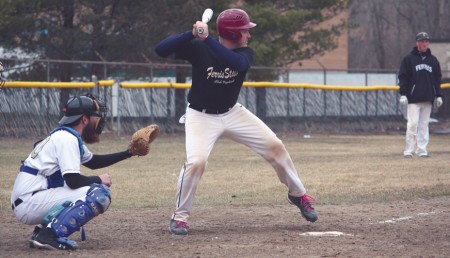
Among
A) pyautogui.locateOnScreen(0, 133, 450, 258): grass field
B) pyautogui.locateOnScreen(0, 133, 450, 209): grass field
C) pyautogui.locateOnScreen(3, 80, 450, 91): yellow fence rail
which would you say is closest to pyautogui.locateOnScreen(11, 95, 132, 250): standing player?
pyautogui.locateOnScreen(0, 133, 450, 258): grass field

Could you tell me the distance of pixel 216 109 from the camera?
8.70 meters

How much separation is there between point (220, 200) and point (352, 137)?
15316 mm

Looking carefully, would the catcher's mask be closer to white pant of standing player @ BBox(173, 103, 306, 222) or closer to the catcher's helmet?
white pant of standing player @ BBox(173, 103, 306, 222)

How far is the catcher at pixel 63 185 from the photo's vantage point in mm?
7180

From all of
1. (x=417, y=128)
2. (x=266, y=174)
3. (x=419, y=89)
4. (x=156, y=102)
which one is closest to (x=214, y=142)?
(x=266, y=174)

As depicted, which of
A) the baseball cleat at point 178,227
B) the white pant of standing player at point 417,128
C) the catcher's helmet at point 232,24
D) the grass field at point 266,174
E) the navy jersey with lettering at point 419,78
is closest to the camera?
the baseball cleat at point 178,227

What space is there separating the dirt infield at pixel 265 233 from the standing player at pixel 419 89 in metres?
6.76

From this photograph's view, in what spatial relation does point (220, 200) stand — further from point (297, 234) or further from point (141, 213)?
point (297, 234)

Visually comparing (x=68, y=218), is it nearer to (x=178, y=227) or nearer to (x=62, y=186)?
(x=62, y=186)

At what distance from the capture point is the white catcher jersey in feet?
23.4

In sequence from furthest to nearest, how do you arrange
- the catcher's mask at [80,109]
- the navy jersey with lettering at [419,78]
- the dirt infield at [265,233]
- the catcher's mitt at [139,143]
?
the navy jersey with lettering at [419,78] → the catcher's mitt at [139,143] → the catcher's mask at [80,109] → the dirt infield at [265,233]

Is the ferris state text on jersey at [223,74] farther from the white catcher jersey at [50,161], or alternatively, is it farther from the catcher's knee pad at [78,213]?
the catcher's knee pad at [78,213]

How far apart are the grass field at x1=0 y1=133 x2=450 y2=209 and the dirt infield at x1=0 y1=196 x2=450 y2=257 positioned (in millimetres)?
914

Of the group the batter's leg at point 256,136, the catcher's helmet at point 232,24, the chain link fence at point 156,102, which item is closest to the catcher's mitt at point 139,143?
the batter's leg at point 256,136
